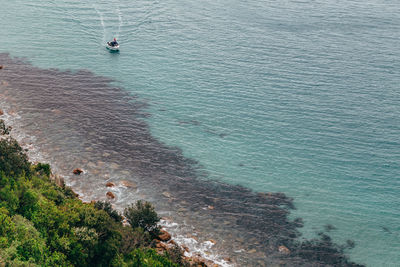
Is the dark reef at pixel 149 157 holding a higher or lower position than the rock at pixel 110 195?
higher

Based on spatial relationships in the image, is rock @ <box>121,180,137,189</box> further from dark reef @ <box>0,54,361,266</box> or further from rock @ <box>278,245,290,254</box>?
rock @ <box>278,245,290,254</box>

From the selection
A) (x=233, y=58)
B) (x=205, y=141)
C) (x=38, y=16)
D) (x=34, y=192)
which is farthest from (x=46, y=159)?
(x=38, y=16)

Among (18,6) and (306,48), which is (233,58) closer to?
(306,48)

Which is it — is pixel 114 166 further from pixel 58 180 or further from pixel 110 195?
pixel 58 180

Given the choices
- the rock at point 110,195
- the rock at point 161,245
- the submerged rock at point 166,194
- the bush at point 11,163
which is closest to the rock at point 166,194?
the submerged rock at point 166,194

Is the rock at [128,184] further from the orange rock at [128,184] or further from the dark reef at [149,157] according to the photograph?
the dark reef at [149,157]

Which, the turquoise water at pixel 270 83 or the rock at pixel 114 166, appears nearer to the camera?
the rock at pixel 114 166
